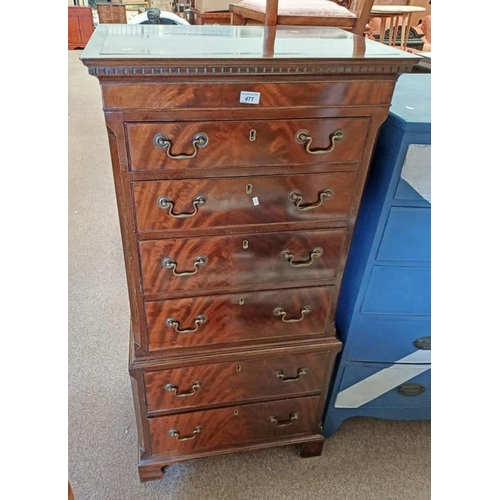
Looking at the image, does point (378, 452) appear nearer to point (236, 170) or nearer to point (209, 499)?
point (209, 499)

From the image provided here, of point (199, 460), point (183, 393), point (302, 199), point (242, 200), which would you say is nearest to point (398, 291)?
point (302, 199)

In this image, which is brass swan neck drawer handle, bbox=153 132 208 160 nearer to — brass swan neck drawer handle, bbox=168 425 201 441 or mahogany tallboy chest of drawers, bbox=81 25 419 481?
mahogany tallboy chest of drawers, bbox=81 25 419 481

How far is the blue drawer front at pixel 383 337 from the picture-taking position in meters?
1.16

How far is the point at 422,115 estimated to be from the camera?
0.90 m

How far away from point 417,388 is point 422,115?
0.84 m

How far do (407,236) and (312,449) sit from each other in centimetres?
74

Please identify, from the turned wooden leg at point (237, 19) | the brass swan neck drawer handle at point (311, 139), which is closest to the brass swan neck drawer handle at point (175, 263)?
the brass swan neck drawer handle at point (311, 139)

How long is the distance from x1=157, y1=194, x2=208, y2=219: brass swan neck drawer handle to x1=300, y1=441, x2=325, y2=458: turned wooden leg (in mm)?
844

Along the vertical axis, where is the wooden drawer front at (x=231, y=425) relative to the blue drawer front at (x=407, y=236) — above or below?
below

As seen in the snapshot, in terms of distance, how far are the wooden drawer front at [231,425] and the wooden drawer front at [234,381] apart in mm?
38

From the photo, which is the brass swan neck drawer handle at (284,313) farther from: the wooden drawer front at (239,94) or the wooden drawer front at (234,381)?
the wooden drawer front at (239,94)

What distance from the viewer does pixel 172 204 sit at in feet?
2.79
